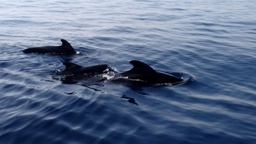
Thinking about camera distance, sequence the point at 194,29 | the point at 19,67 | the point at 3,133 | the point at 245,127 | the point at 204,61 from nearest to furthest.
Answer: the point at 3,133, the point at 245,127, the point at 19,67, the point at 204,61, the point at 194,29

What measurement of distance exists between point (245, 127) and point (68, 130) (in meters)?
4.61

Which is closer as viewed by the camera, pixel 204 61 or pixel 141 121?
pixel 141 121

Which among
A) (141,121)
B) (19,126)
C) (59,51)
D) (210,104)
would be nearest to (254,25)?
(59,51)

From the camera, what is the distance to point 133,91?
38.9 ft

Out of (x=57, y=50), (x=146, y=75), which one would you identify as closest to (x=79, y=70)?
(x=146, y=75)

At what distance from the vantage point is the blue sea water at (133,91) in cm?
868

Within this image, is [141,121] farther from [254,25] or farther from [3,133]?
[254,25]

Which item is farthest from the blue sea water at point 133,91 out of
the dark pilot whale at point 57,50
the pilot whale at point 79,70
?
the pilot whale at point 79,70

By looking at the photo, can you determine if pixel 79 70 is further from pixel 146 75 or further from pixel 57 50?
pixel 57 50

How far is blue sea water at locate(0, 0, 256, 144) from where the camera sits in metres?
8.68

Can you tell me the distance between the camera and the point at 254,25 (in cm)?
2791

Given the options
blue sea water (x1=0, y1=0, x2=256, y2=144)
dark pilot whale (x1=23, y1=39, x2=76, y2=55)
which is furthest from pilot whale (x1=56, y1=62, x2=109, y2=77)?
dark pilot whale (x1=23, y1=39, x2=76, y2=55)

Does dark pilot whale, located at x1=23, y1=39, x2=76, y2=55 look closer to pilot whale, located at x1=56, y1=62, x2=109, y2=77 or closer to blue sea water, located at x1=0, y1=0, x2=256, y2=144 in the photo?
blue sea water, located at x1=0, y1=0, x2=256, y2=144

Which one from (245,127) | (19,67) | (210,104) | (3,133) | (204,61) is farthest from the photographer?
(204,61)
